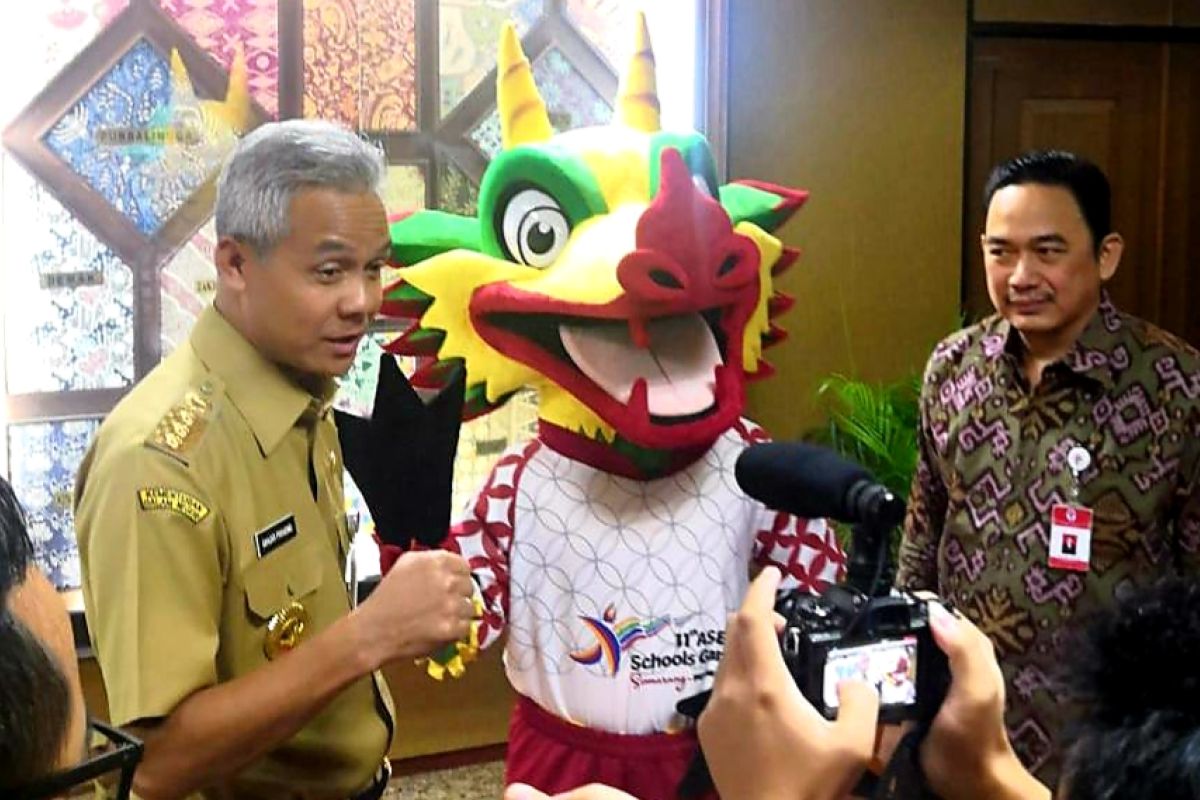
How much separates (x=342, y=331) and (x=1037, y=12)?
2.97 m

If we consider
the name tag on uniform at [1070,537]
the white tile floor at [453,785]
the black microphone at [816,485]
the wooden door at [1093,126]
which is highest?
the wooden door at [1093,126]

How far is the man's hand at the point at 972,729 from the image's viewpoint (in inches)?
40.1

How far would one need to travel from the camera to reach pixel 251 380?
154cm

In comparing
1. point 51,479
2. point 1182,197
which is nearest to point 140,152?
point 51,479

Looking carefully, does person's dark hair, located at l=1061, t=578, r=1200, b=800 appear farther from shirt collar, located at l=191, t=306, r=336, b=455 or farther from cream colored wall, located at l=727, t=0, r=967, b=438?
cream colored wall, located at l=727, t=0, r=967, b=438

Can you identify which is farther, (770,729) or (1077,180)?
(1077,180)

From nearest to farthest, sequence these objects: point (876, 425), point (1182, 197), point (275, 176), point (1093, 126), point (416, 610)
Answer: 1. point (416, 610)
2. point (275, 176)
3. point (876, 425)
4. point (1093, 126)
5. point (1182, 197)

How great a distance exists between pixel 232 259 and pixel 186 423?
0.66 feet

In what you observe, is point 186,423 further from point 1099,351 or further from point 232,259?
point 1099,351

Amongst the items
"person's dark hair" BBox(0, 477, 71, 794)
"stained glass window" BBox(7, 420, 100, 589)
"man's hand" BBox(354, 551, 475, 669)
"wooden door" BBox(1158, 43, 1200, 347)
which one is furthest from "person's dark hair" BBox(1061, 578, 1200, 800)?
"wooden door" BBox(1158, 43, 1200, 347)

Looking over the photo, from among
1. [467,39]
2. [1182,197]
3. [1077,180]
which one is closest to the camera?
[1077,180]

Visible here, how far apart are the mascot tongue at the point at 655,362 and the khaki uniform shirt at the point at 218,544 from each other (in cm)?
35

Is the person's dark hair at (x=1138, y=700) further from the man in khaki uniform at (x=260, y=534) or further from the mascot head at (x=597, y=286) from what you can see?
the mascot head at (x=597, y=286)

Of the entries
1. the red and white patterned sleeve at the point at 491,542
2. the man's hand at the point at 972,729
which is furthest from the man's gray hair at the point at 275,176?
the man's hand at the point at 972,729
